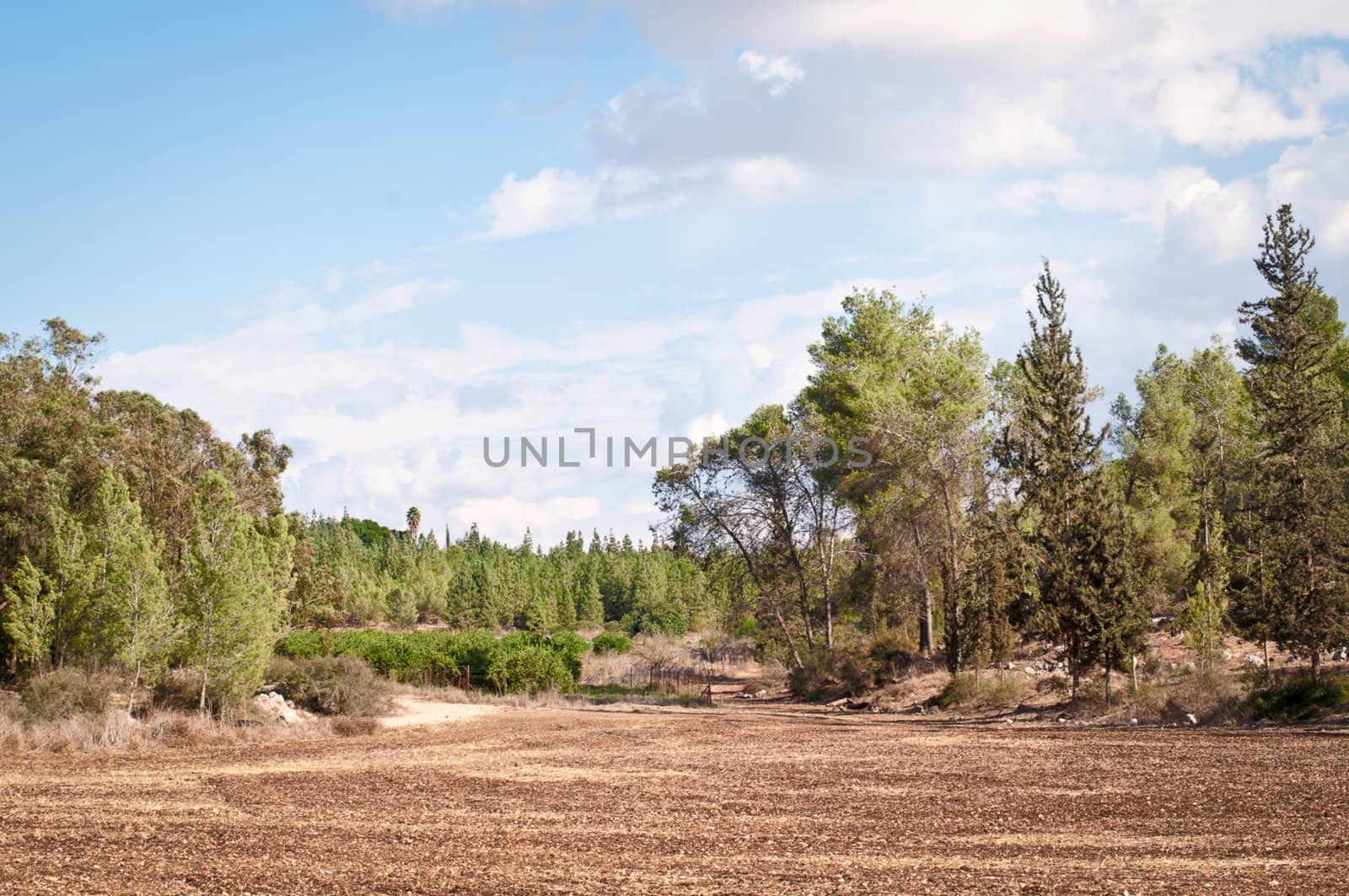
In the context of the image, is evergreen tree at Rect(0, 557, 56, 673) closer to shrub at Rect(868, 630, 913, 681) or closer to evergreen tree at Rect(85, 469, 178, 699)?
evergreen tree at Rect(85, 469, 178, 699)

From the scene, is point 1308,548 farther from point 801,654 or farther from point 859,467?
point 801,654

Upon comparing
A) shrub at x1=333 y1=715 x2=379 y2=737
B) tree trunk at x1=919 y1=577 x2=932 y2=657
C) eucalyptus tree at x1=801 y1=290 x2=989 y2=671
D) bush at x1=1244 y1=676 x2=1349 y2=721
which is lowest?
shrub at x1=333 y1=715 x2=379 y2=737

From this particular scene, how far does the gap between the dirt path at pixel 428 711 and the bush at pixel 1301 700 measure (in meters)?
20.5

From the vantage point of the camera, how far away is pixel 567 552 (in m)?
131

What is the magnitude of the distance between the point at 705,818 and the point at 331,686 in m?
20.4

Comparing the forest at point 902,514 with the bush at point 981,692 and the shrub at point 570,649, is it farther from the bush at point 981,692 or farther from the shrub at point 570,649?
the shrub at point 570,649

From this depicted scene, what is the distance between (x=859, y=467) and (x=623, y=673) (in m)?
16.7

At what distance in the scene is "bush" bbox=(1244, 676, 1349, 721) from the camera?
73.6 ft

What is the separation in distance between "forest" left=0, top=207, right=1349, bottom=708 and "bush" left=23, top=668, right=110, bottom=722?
1122 millimetres

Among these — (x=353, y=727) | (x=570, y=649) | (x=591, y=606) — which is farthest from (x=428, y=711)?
(x=591, y=606)

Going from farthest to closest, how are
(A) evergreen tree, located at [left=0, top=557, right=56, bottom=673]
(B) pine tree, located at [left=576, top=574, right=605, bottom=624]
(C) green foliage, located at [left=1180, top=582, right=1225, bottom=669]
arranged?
(B) pine tree, located at [left=576, top=574, right=605, bottom=624]
(C) green foliage, located at [left=1180, top=582, right=1225, bottom=669]
(A) evergreen tree, located at [left=0, top=557, right=56, bottom=673]

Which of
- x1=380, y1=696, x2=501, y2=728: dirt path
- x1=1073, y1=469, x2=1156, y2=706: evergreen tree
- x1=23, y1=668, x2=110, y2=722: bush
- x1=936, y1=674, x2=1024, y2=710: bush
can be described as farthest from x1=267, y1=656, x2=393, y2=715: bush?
x1=1073, y1=469, x2=1156, y2=706: evergreen tree

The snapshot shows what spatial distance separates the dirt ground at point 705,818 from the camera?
29.8 feet

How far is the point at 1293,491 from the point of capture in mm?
26609
